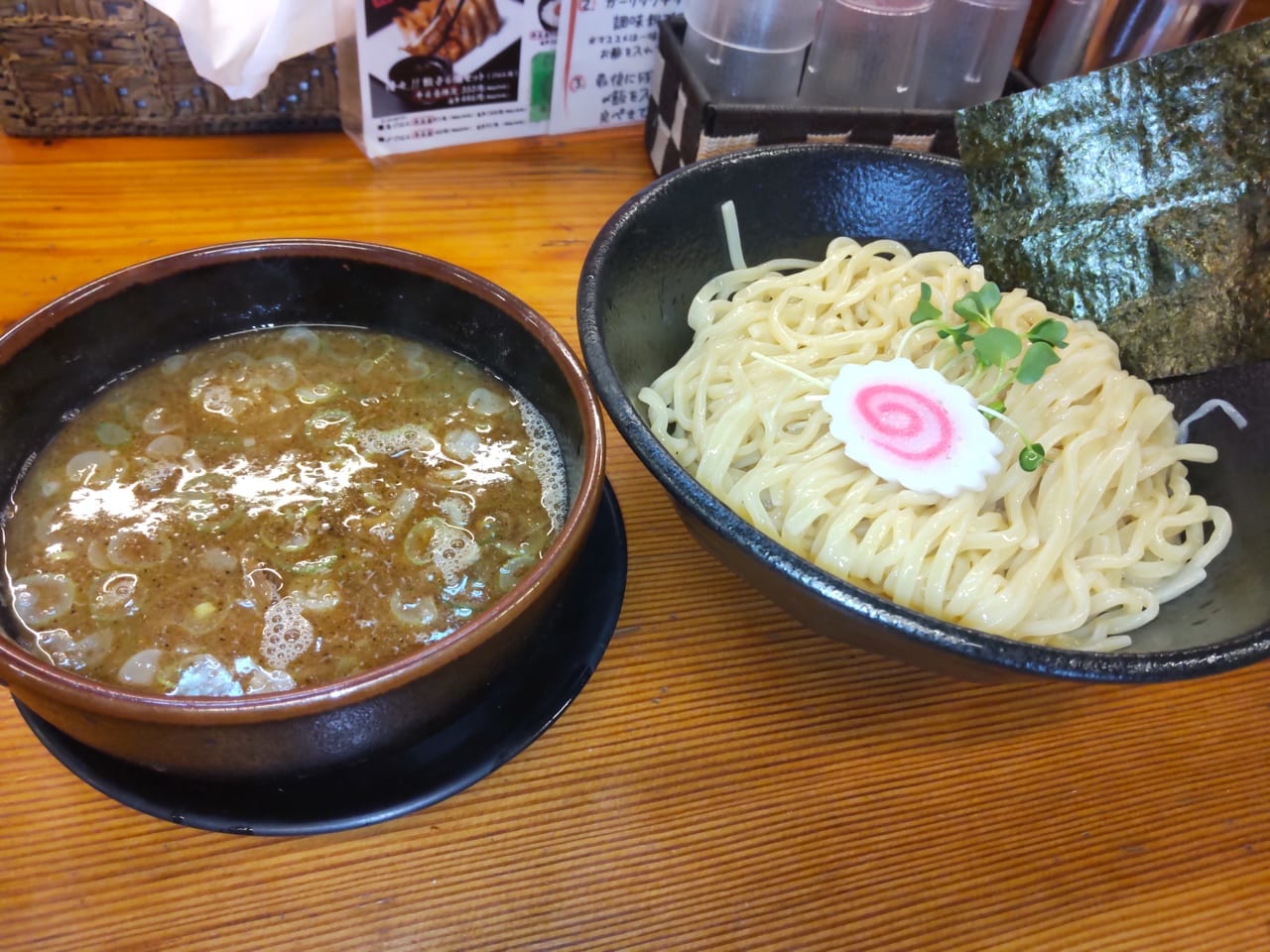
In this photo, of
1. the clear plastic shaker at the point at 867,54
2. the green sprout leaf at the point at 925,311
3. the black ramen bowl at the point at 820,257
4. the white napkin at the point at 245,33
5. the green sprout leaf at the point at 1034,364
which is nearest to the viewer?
the black ramen bowl at the point at 820,257

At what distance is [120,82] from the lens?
2.00 m

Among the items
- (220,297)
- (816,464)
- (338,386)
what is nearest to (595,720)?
(816,464)

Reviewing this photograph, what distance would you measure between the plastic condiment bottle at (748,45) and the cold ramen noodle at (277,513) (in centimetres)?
116

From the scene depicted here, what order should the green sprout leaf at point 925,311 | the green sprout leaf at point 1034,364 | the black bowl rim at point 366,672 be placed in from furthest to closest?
the green sprout leaf at point 925,311 → the green sprout leaf at point 1034,364 → the black bowl rim at point 366,672

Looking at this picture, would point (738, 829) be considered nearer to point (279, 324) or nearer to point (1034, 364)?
point (1034, 364)

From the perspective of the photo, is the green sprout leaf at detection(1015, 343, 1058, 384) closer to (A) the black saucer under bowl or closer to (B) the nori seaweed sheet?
(B) the nori seaweed sheet

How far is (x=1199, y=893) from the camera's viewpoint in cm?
126

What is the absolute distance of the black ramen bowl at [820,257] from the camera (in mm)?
1041

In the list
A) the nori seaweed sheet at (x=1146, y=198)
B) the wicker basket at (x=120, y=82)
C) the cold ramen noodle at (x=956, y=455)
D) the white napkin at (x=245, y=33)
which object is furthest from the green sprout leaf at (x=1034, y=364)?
the wicker basket at (x=120, y=82)

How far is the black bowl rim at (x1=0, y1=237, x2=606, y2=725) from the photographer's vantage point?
0.88m

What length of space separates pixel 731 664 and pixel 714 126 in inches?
49.3

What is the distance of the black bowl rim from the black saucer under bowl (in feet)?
0.60

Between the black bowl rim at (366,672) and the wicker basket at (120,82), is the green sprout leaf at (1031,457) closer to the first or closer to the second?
the black bowl rim at (366,672)

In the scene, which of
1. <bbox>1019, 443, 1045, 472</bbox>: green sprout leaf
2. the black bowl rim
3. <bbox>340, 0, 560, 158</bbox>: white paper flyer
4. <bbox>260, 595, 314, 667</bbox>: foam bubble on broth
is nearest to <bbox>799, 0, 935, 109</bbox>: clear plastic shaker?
<bbox>340, 0, 560, 158</bbox>: white paper flyer
